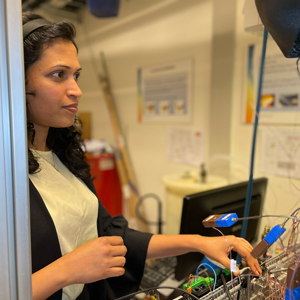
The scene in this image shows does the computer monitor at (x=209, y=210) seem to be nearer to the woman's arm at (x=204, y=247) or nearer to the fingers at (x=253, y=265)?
the woman's arm at (x=204, y=247)

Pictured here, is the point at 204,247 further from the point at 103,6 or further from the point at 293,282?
the point at 103,6

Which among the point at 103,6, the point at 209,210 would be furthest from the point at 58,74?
the point at 103,6

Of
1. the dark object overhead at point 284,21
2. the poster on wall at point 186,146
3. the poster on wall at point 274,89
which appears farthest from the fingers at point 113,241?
the poster on wall at point 186,146

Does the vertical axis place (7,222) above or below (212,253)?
above

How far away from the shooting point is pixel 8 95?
447mm

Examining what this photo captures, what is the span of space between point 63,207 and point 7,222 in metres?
0.37

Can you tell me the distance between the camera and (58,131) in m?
1.00

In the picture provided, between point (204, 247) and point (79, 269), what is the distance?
358mm

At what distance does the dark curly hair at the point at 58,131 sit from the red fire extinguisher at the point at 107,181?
1707 mm

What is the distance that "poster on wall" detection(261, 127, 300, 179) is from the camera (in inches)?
64.6

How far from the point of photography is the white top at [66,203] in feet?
2.62

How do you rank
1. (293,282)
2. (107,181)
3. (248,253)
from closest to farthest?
1. (293,282)
2. (248,253)
3. (107,181)

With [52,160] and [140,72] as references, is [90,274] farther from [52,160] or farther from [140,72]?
[140,72]

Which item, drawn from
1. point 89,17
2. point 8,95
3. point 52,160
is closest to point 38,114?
point 52,160
